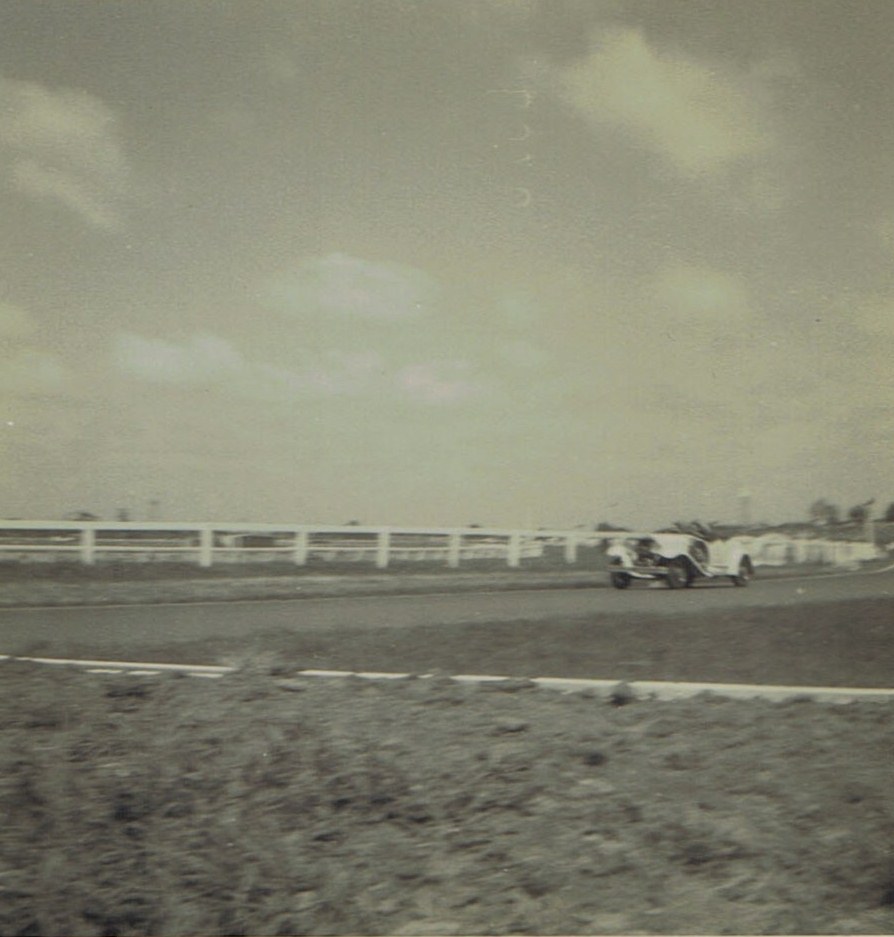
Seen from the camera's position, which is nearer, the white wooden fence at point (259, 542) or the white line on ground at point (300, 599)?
the white wooden fence at point (259, 542)

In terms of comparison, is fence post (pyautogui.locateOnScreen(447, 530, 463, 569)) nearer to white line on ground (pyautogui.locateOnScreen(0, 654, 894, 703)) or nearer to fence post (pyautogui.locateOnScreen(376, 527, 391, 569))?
fence post (pyautogui.locateOnScreen(376, 527, 391, 569))

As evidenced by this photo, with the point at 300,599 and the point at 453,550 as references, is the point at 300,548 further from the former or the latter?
the point at 453,550

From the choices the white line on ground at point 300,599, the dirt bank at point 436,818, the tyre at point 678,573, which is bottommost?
the dirt bank at point 436,818

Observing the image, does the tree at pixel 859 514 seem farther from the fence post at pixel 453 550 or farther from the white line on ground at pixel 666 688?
the fence post at pixel 453 550

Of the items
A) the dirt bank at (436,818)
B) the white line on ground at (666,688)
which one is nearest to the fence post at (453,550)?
the white line on ground at (666,688)

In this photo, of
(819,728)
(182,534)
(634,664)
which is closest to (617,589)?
(182,534)

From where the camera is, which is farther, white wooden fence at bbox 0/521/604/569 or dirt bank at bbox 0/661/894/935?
white wooden fence at bbox 0/521/604/569

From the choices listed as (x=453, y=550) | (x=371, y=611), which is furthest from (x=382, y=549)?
(x=371, y=611)

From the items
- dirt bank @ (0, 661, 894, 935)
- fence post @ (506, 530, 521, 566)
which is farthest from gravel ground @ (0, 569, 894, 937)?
fence post @ (506, 530, 521, 566)
